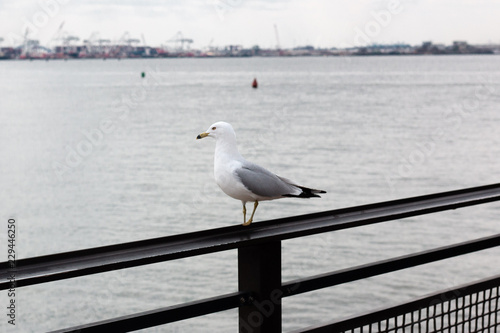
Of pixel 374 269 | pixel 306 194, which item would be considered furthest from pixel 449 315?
pixel 306 194

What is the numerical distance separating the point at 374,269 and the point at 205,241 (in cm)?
55

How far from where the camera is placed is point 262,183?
2566mm

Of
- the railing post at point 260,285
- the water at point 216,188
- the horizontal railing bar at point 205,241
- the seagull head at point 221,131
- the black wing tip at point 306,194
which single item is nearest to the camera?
the horizontal railing bar at point 205,241

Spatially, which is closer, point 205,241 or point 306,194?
point 205,241

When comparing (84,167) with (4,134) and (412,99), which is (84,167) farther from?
(412,99)

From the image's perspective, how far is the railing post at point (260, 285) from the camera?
6.71 ft

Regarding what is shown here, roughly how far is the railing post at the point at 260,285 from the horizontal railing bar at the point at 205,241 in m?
0.05

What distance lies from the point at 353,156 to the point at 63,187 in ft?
41.8

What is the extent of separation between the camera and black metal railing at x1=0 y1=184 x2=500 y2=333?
1.76 m

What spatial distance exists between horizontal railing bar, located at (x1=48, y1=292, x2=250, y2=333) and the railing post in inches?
3.5

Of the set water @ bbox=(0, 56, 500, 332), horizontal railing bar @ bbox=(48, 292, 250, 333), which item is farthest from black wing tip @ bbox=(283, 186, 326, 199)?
water @ bbox=(0, 56, 500, 332)

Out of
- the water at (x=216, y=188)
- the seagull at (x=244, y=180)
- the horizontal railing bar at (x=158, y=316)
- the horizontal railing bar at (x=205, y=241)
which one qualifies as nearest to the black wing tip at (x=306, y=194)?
the seagull at (x=244, y=180)

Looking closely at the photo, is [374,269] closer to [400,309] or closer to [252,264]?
→ [400,309]

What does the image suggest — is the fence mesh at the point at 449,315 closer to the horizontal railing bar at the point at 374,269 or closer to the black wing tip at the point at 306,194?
the horizontal railing bar at the point at 374,269
